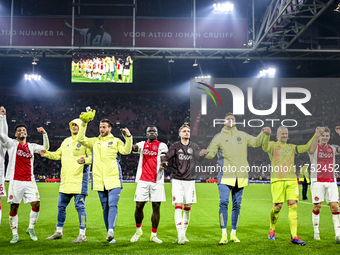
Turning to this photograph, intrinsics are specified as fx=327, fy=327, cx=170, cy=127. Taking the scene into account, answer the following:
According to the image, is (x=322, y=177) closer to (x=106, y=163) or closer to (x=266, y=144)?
(x=266, y=144)

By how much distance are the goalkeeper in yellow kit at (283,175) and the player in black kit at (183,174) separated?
5.22 ft

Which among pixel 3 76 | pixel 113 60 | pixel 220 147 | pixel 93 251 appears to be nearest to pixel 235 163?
pixel 220 147

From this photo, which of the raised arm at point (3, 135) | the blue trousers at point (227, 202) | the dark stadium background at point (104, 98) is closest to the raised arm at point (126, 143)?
the blue trousers at point (227, 202)

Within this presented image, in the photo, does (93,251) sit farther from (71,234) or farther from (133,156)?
(133,156)

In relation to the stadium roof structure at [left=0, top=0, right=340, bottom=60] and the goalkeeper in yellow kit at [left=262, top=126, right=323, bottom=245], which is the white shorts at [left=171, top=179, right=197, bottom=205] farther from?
the stadium roof structure at [left=0, top=0, right=340, bottom=60]

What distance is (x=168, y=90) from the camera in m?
39.5

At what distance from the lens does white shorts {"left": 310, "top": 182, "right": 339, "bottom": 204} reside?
716 centimetres

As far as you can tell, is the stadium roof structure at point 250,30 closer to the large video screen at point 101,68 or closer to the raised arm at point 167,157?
the large video screen at point 101,68

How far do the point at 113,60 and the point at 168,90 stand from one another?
2112cm

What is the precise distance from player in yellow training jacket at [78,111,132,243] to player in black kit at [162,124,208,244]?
3.34 ft

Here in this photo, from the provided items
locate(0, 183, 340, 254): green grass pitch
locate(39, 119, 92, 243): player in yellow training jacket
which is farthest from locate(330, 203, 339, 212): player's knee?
locate(39, 119, 92, 243): player in yellow training jacket

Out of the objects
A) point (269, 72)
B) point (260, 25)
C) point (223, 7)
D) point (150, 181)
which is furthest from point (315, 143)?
point (269, 72)

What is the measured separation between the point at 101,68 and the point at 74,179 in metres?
12.4

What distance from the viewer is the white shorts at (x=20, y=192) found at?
276 inches
